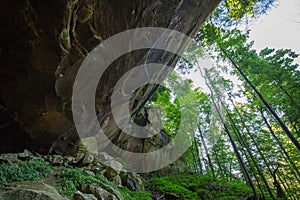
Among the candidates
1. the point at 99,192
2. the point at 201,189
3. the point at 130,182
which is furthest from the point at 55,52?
the point at 201,189

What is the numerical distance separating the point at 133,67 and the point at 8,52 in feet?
11.1

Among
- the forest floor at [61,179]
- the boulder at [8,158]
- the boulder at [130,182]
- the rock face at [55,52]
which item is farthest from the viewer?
the boulder at [130,182]

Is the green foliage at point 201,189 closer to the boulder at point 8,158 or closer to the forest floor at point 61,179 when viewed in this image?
the forest floor at point 61,179

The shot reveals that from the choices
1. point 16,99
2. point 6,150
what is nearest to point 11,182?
point 16,99

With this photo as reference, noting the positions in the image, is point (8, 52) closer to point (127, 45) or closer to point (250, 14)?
point (127, 45)

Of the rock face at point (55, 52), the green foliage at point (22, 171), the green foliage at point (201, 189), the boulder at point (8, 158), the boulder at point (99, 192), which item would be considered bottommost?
the boulder at point (99, 192)

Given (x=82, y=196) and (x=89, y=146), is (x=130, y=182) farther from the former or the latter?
(x=82, y=196)

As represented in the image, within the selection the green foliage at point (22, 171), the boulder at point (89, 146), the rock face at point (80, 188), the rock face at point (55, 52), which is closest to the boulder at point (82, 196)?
the rock face at point (80, 188)

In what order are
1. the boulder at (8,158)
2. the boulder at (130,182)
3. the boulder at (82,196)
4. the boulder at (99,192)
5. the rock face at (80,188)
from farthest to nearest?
the boulder at (130,182), the boulder at (8,158), the boulder at (99,192), the boulder at (82,196), the rock face at (80,188)

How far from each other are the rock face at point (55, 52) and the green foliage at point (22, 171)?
1.95 metres

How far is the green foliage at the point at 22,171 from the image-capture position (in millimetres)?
3856

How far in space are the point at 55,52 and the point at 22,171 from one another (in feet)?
9.39

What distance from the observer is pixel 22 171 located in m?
4.27

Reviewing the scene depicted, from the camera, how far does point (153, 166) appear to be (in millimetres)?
13602
